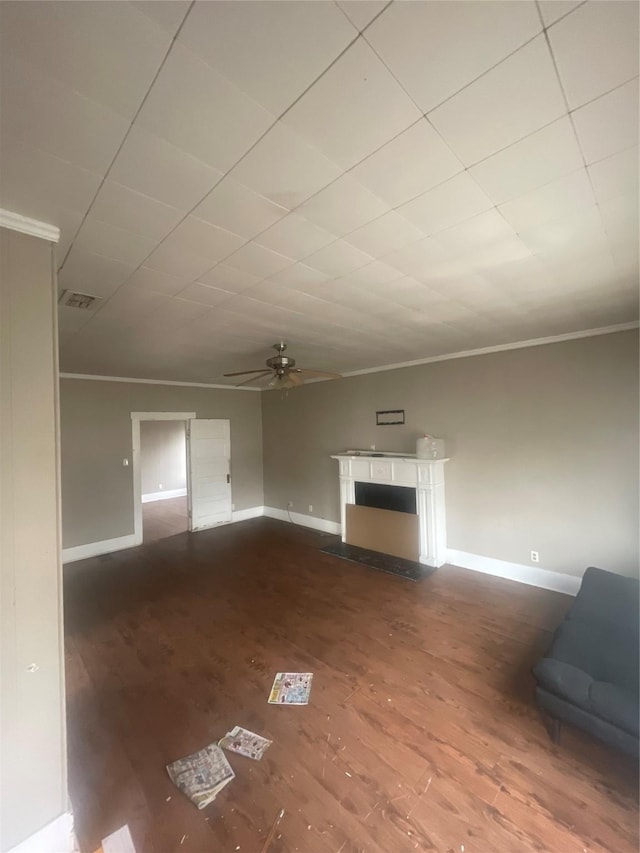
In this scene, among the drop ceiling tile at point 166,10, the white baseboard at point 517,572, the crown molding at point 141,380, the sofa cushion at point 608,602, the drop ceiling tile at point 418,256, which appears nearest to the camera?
the drop ceiling tile at point 166,10

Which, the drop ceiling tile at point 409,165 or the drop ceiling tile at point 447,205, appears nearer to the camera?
the drop ceiling tile at point 409,165

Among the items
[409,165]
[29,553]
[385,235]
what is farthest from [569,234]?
[29,553]

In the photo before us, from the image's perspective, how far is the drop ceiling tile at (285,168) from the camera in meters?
1.11

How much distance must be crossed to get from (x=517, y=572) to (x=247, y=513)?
4858 mm

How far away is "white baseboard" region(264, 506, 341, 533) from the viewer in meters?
5.96

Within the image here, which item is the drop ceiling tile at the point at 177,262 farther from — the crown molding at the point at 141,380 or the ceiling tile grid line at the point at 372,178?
the crown molding at the point at 141,380

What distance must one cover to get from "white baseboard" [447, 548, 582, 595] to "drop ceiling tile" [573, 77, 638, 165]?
3901 mm

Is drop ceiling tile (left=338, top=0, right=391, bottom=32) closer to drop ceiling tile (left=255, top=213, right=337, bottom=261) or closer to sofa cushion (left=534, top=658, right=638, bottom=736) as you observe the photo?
drop ceiling tile (left=255, top=213, right=337, bottom=261)

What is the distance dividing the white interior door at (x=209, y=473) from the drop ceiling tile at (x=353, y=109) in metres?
5.65

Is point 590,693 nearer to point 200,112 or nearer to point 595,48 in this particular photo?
point 595,48

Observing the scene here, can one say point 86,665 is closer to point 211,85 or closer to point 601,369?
point 211,85

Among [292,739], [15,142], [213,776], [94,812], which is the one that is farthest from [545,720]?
[15,142]

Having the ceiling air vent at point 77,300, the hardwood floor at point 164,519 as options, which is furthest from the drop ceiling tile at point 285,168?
the hardwood floor at point 164,519

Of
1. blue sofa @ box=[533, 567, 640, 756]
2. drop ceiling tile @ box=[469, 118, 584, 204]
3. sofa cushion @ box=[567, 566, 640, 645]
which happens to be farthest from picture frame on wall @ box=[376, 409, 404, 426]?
drop ceiling tile @ box=[469, 118, 584, 204]
